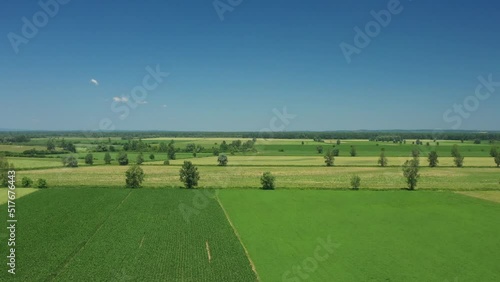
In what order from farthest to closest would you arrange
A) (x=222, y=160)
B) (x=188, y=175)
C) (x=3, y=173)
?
(x=222, y=160), (x=188, y=175), (x=3, y=173)

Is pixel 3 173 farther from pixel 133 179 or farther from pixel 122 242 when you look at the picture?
pixel 122 242

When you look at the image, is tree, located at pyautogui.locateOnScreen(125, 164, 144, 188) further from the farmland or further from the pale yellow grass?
the pale yellow grass

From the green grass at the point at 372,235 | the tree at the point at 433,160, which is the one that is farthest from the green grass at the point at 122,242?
the tree at the point at 433,160

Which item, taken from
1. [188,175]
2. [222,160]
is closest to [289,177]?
[188,175]

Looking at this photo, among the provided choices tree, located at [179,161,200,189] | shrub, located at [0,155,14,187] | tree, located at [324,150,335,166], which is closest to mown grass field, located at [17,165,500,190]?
tree, located at [179,161,200,189]

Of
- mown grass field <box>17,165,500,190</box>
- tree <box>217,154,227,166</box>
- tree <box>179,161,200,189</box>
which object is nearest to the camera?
tree <box>179,161,200,189</box>

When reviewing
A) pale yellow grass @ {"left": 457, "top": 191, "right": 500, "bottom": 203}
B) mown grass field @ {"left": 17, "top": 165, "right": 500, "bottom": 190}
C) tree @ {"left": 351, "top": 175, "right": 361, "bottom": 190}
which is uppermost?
tree @ {"left": 351, "top": 175, "right": 361, "bottom": 190}

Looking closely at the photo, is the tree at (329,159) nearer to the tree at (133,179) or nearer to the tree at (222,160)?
the tree at (222,160)
